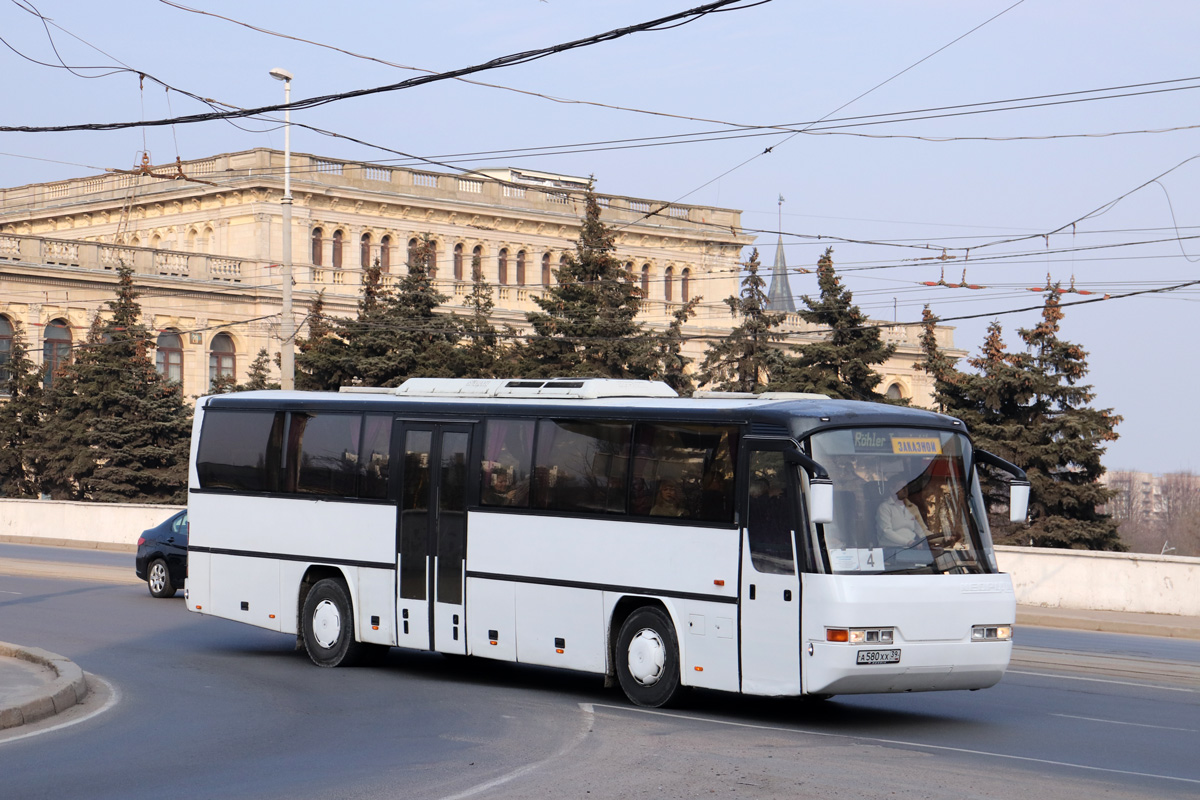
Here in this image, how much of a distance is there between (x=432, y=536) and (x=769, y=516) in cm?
419

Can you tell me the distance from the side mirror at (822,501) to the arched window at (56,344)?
5136cm

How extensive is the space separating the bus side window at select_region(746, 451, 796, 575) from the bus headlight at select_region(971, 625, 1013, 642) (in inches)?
61.6

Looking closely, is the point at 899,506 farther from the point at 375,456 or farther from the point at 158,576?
the point at 158,576

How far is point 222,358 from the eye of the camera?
2621 inches

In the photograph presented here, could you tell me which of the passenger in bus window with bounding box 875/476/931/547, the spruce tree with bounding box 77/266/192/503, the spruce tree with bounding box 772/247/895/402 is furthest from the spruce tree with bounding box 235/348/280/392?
the passenger in bus window with bounding box 875/476/931/547

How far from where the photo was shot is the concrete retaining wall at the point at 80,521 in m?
41.9

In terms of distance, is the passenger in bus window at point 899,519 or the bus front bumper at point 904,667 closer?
the bus front bumper at point 904,667

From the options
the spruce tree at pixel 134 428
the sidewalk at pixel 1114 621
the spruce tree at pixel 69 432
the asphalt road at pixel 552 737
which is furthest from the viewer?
the spruce tree at pixel 69 432

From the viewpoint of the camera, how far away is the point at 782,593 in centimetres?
1253

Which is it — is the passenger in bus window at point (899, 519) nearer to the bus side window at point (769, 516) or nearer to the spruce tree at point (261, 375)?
the bus side window at point (769, 516)

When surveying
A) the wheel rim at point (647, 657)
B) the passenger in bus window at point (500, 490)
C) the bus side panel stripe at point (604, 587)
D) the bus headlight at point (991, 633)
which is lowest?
the wheel rim at point (647, 657)

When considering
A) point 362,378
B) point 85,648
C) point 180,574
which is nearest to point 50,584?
point 180,574

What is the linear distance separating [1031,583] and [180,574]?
1406 cm

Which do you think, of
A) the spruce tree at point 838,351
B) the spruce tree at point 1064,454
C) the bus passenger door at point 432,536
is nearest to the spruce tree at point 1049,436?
the spruce tree at point 1064,454
